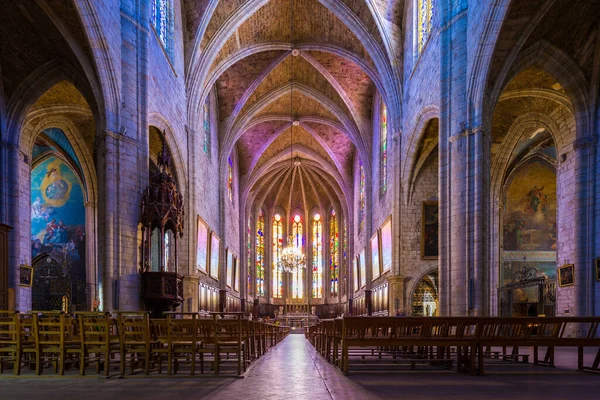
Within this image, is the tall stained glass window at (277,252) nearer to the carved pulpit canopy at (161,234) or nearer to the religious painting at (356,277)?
the religious painting at (356,277)

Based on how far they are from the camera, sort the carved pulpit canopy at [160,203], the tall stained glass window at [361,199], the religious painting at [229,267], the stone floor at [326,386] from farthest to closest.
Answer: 1. the tall stained glass window at [361,199]
2. the religious painting at [229,267]
3. the carved pulpit canopy at [160,203]
4. the stone floor at [326,386]

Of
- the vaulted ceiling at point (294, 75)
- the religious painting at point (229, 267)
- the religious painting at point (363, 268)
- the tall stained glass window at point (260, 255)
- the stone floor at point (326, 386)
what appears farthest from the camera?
the tall stained glass window at point (260, 255)

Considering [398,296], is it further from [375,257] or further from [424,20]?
[424,20]

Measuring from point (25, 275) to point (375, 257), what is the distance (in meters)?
16.0

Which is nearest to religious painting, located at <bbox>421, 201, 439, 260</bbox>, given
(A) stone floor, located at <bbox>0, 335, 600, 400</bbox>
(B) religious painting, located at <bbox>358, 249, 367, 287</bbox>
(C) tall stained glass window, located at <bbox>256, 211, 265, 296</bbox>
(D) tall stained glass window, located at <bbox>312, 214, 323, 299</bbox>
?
(B) religious painting, located at <bbox>358, 249, 367, 287</bbox>

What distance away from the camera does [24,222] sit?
47.7ft

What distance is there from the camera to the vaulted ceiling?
2047 centimetres

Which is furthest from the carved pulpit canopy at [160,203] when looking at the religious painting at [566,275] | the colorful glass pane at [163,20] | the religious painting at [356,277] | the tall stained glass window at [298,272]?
the tall stained glass window at [298,272]

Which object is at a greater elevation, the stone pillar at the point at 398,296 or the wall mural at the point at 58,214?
the wall mural at the point at 58,214

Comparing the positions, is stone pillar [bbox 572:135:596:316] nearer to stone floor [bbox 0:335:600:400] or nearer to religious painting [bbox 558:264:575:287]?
religious painting [bbox 558:264:575:287]

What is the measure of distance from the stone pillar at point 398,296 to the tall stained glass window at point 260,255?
72.5 ft

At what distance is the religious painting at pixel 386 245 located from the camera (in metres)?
20.9

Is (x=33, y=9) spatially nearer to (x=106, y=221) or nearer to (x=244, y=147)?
(x=106, y=221)

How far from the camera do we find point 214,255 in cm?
2458
